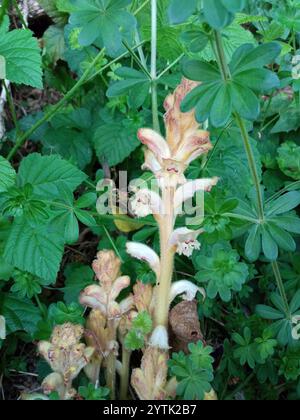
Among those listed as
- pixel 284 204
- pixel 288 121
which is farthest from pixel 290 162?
pixel 284 204

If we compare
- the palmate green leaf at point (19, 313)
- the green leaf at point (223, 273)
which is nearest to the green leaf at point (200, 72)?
the green leaf at point (223, 273)

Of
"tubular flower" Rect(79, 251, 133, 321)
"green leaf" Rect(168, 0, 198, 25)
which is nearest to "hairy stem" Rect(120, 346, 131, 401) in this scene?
"tubular flower" Rect(79, 251, 133, 321)

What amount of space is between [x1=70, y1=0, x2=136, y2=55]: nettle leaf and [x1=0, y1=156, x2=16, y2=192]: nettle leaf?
425 mm

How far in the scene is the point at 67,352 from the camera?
1.49 metres

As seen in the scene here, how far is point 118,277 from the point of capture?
1.63 m

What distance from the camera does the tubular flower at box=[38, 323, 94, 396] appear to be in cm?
148

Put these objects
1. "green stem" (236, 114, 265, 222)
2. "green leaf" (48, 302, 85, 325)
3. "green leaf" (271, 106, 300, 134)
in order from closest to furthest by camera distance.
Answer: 1. "green stem" (236, 114, 265, 222)
2. "green leaf" (48, 302, 85, 325)
3. "green leaf" (271, 106, 300, 134)

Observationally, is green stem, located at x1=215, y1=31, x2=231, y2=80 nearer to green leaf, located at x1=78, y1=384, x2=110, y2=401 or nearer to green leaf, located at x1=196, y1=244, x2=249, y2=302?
green leaf, located at x1=196, y1=244, x2=249, y2=302

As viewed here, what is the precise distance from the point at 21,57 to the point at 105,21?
0.41 metres

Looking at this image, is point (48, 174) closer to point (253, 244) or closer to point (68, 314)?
point (68, 314)

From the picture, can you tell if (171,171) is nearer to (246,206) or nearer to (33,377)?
(246,206)

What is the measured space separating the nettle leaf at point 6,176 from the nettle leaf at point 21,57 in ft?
0.75

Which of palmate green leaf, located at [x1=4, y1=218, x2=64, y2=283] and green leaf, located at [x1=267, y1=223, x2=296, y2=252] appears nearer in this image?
green leaf, located at [x1=267, y1=223, x2=296, y2=252]
